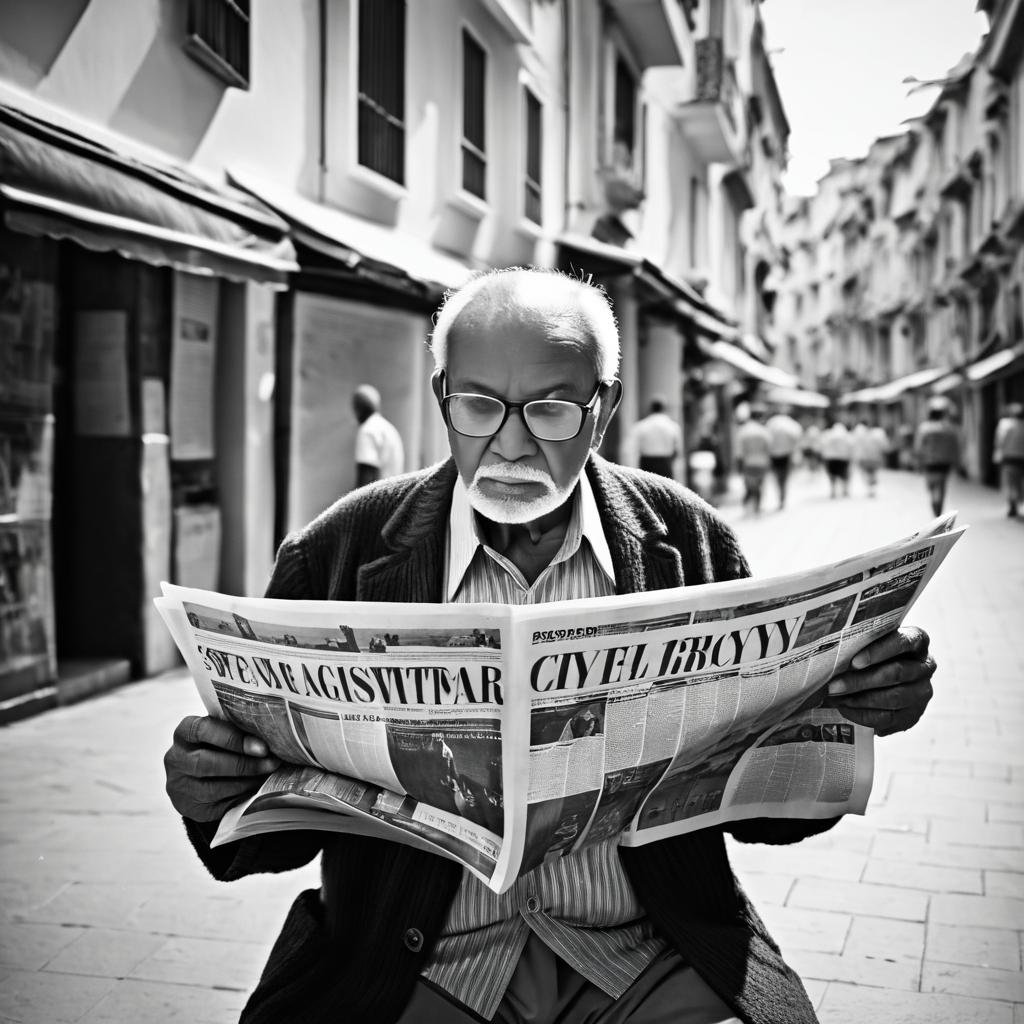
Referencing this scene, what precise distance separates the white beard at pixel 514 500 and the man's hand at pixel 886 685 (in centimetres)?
43

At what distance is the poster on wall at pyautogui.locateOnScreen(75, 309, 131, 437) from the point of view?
5.82 meters

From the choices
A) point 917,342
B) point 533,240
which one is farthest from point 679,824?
point 917,342

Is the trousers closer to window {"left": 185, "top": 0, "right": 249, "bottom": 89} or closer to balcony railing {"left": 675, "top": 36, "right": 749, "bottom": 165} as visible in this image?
window {"left": 185, "top": 0, "right": 249, "bottom": 89}

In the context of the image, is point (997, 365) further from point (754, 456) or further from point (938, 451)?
point (938, 451)

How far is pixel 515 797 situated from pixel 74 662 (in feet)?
16.5

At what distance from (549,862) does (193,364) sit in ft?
17.8

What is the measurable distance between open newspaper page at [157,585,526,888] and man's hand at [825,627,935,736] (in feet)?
1.62

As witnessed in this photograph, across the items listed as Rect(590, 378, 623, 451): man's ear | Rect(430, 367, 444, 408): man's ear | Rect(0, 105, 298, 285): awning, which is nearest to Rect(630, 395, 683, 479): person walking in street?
Rect(0, 105, 298, 285): awning

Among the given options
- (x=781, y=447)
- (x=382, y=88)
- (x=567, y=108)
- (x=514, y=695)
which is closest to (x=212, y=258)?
(x=382, y=88)

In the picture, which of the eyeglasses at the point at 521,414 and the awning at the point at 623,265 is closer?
the eyeglasses at the point at 521,414

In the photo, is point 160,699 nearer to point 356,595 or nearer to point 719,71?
point 356,595

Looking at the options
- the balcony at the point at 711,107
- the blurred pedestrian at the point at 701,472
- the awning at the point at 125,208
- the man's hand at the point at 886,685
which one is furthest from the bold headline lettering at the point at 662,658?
the balcony at the point at 711,107

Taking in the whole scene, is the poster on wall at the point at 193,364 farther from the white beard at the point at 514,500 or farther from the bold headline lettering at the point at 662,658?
the bold headline lettering at the point at 662,658

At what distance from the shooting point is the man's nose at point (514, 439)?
1602mm
